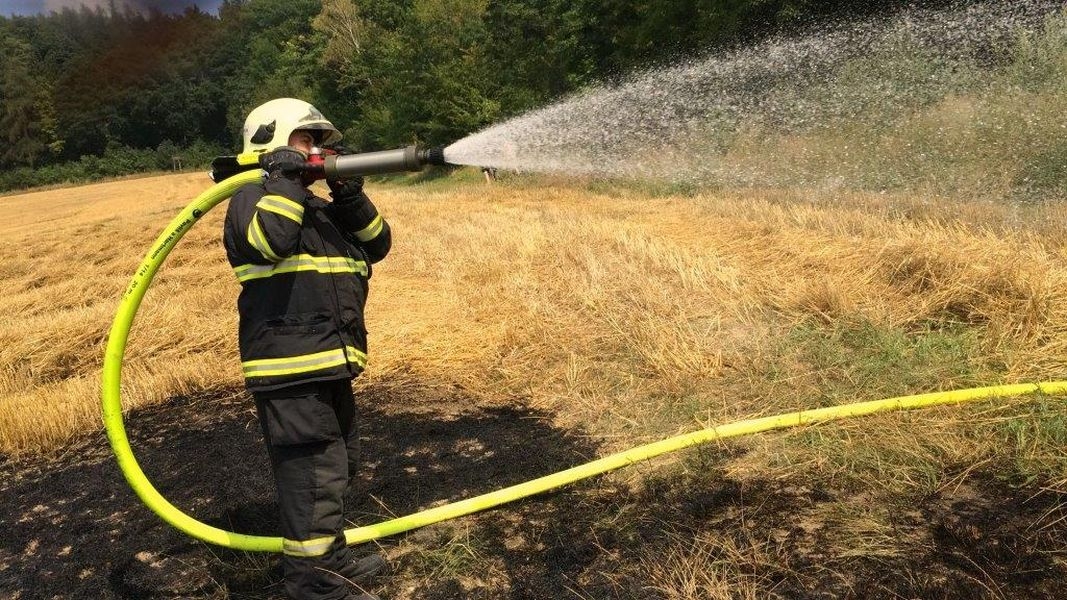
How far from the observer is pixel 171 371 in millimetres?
5293

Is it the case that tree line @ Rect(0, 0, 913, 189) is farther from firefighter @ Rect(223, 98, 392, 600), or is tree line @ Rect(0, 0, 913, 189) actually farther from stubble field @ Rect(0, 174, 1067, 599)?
firefighter @ Rect(223, 98, 392, 600)

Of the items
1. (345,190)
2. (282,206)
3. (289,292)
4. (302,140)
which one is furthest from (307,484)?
(302,140)

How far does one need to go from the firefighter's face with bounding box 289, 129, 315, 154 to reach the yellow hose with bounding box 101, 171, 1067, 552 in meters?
0.31

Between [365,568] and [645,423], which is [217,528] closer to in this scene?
[365,568]

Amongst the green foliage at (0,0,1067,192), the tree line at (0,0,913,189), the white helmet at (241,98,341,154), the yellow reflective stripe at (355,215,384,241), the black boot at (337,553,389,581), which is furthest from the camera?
the tree line at (0,0,913,189)

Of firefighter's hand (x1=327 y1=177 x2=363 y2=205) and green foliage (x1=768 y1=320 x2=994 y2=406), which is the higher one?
firefighter's hand (x1=327 y1=177 x2=363 y2=205)

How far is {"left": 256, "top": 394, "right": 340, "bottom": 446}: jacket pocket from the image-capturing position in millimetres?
2438

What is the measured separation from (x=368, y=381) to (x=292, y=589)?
2521 millimetres

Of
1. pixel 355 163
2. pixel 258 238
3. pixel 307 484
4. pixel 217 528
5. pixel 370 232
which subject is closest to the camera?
pixel 258 238

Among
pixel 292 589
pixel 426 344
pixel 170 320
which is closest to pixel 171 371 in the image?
pixel 170 320

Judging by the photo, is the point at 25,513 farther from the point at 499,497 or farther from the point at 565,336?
the point at 565,336

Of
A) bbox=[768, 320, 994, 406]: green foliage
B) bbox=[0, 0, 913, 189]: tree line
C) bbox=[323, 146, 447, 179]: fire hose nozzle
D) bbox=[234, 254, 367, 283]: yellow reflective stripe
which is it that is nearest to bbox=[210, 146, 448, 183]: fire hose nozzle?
bbox=[323, 146, 447, 179]: fire hose nozzle

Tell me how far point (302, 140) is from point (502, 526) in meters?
1.90

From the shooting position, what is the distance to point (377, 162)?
104 inches
